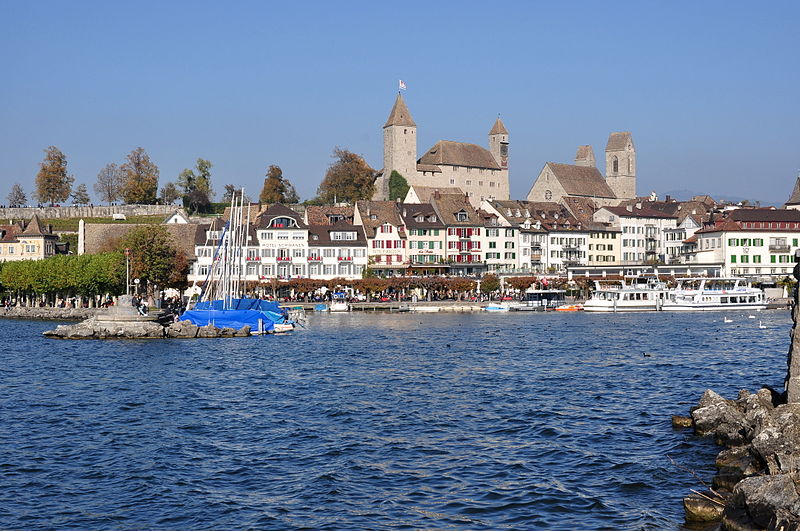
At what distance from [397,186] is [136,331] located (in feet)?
270

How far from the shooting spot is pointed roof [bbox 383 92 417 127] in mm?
148000

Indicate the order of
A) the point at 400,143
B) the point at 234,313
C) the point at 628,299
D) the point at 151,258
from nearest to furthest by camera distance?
the point at 234,313 → the point at 151,258 → the point at 628,299 → the point at 400,143

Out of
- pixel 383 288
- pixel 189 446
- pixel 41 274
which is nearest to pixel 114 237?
pixel 41 274

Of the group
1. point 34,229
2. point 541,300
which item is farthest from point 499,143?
point 34,229

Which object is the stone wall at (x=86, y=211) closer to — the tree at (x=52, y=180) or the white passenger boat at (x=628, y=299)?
the tree at (x=52, y=180)

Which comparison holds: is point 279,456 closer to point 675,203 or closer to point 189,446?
point 189,446

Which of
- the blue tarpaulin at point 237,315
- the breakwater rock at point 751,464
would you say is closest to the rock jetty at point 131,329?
the blue tarpaulin at point 237,315

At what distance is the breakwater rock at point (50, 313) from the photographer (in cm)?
8988

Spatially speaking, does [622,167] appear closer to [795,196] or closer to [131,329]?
[795,196]

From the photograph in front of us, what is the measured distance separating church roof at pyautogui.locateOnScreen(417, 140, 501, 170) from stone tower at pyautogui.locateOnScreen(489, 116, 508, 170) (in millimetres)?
3563

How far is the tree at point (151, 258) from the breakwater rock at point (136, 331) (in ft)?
79.5

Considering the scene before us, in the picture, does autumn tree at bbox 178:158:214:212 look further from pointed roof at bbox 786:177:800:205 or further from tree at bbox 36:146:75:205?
pointed roof at bbox 786:177:800:205

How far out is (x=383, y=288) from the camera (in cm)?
10412

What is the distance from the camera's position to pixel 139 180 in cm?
14925
